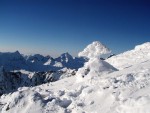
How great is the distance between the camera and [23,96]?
1072 inches

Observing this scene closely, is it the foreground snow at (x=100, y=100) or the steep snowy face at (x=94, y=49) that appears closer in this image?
the foreground snow at (x=100, y=100)

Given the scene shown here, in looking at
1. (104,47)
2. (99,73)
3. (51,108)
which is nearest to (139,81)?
(51,108)

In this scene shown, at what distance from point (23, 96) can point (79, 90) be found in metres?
5.93

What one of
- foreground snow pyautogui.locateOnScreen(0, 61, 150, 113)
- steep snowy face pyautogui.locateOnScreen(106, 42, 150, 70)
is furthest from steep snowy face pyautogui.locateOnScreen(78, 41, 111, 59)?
foreground snow pyautogui.locateOnScreen(0, 61, 150, 113)

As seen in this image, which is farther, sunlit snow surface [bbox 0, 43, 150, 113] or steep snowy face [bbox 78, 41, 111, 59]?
steep snowy face [bbox 78, 41, 111, 59]

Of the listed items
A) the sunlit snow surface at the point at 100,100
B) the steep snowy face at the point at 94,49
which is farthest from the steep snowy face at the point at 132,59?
the sunlit snow surface at the point at 100,100

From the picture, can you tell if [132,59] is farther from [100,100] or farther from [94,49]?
[100,100]

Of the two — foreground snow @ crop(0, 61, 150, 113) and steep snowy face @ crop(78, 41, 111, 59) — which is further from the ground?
steep snowy face @ crop(78, 41, 111, 59)

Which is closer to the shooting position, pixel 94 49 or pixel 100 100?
pixel 100 100

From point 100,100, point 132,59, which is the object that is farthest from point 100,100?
point 132,59

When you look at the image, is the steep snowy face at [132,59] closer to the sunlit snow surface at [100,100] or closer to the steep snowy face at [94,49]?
the steep snowy face at [94,49]

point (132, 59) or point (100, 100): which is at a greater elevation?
point (132, 59)

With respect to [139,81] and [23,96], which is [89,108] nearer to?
[139,81]

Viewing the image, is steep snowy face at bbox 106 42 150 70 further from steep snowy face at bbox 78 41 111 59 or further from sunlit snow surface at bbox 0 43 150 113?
sunlit snow surface at bbox 0 43 150 113
